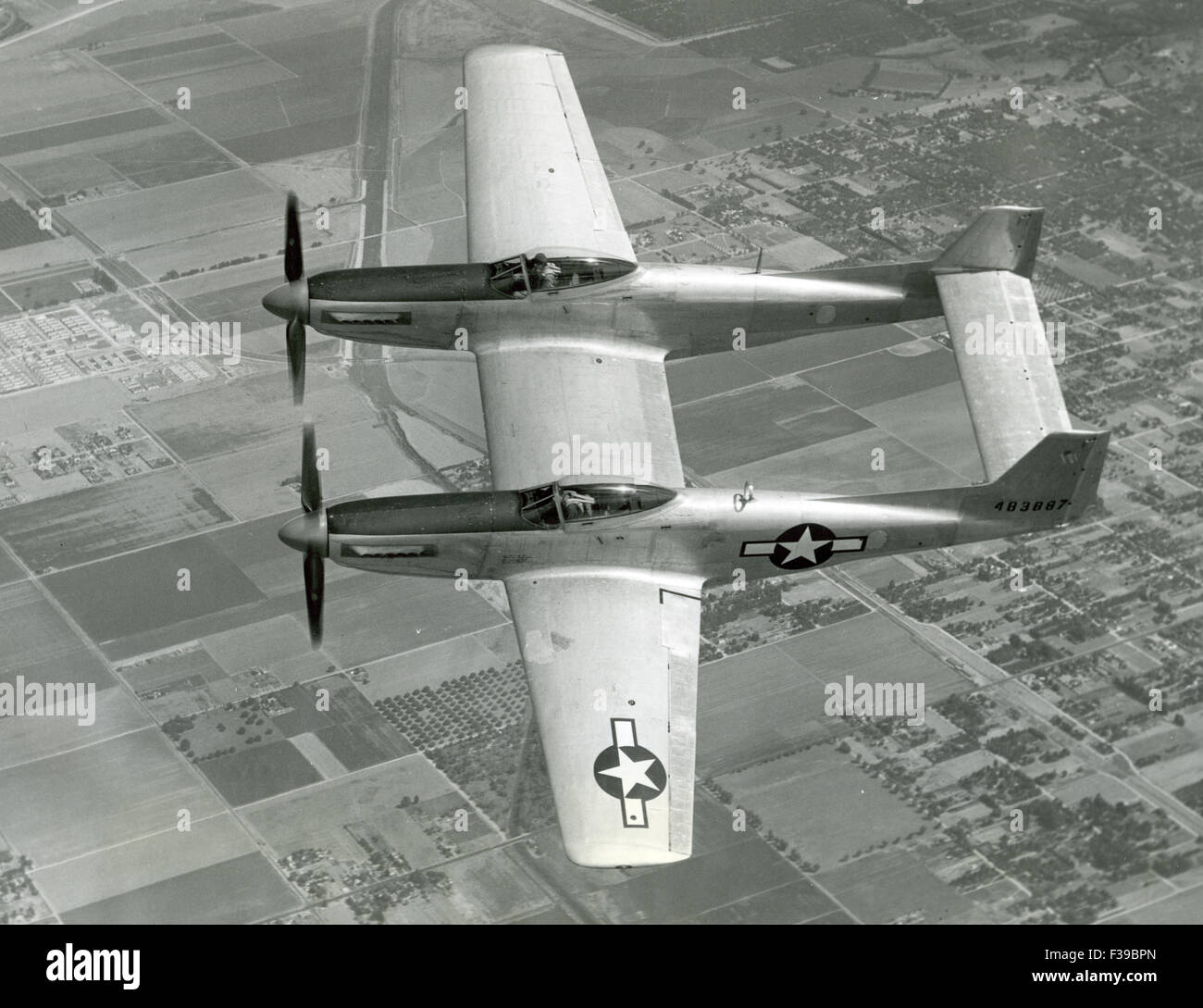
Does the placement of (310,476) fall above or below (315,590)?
above

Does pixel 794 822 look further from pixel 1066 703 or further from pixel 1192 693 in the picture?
pixel 1192 693

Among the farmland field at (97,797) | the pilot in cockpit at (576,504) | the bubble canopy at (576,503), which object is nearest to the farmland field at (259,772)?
the farmland field at (97,797)

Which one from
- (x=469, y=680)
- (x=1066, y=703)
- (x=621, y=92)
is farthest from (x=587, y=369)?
(x=621, y=92)

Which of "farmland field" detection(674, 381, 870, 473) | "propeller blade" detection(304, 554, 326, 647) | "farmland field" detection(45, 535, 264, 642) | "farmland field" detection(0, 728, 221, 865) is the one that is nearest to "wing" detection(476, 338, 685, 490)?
"propeller blade" detection(304, 554, 326, 647)

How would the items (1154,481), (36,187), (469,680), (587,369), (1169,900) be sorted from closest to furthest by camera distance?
(587,369) → (1169,900) → (469,680) → (1154,481) → (36,187)

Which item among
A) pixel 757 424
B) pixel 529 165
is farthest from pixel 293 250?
pixel 757 424

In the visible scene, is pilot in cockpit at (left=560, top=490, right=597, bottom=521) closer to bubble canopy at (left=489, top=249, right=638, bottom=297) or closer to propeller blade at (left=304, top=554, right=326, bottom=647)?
propeller blade at (left=304, top=554, right=326, bottom=647)

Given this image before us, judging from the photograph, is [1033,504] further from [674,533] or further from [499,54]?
[499,54]
